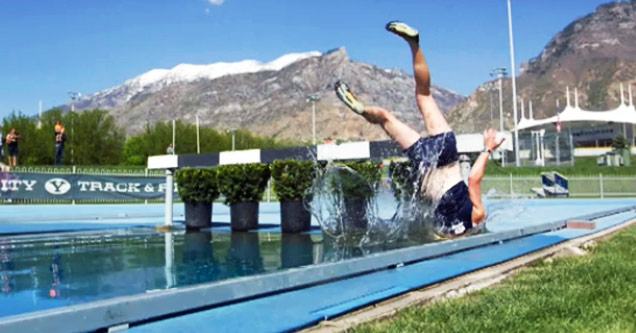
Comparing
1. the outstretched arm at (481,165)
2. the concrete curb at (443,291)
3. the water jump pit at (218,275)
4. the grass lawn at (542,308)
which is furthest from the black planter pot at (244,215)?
the grass lawn at (542,308)

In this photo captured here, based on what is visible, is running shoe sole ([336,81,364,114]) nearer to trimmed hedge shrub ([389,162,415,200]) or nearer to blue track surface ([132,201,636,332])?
trimmed hedge shrub ([389,162,415,200])

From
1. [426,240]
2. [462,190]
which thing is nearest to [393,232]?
[426,240]

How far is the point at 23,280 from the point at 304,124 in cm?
17979

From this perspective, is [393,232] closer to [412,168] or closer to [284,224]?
[412,168]

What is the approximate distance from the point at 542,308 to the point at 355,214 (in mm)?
5342

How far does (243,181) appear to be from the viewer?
10.2 meters

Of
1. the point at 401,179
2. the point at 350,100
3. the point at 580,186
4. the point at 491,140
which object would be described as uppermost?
the point at 350,100

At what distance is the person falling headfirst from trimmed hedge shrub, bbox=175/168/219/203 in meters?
4.35

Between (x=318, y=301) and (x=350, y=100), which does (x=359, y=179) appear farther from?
(x=318, y=301)

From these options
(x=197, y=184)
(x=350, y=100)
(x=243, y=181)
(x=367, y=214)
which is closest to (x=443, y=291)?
(x=350, y=100)

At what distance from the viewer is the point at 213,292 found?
3436mm

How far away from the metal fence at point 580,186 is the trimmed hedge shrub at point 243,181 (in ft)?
57.7

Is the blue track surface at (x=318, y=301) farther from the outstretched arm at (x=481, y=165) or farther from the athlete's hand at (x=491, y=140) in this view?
the athlete's hand at (x=491, y=140)

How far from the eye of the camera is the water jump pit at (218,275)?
120 inches
